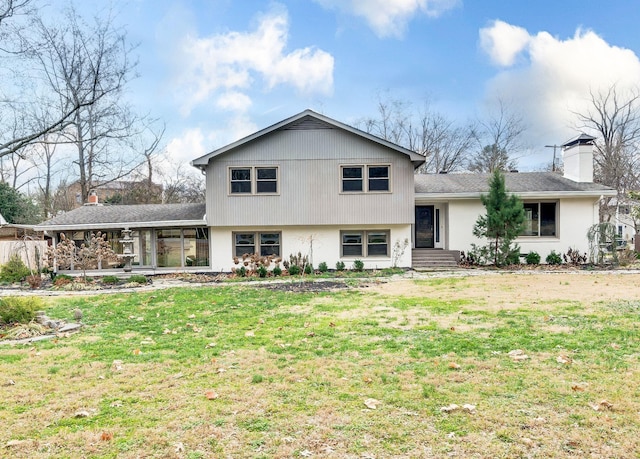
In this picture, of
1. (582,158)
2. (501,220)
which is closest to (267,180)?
(501,220)

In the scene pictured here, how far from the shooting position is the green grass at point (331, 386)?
306 centimetres

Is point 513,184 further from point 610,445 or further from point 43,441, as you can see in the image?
point 43,441

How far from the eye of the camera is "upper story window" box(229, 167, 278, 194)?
1697 centimetres

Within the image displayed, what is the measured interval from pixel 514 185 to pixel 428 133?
16.4 meters

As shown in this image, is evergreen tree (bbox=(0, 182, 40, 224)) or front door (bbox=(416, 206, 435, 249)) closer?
front door (bbox=(416, 206, 435, 249))

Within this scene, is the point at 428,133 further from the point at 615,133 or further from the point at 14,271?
the point at 14,271

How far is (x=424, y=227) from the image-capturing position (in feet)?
63.7

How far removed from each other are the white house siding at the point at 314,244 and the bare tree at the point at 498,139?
19541mm

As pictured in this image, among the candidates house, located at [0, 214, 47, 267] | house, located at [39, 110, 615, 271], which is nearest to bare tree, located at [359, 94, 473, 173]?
house, located at [39, 110, 615, 271]

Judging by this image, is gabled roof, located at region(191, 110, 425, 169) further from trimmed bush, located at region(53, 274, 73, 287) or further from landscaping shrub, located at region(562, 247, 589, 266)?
landscaping shrub, located at region(562, 247, 589, 266)

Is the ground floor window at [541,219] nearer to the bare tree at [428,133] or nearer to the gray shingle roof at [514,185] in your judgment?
the gray shingle roof at [514,185]

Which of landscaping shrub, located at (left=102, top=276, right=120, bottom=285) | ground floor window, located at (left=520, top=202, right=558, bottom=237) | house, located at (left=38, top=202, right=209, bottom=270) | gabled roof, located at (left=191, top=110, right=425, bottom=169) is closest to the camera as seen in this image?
landscaping shrub, located at (left=102, top=276, right=120, bottom=285)

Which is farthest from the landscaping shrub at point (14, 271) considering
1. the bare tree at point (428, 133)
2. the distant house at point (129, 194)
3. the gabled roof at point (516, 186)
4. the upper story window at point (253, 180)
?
the bare tree at point (428, 133)

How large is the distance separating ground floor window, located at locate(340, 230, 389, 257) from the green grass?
9.82 meters
